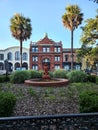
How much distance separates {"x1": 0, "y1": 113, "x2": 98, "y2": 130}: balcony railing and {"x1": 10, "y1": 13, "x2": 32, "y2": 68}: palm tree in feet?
137

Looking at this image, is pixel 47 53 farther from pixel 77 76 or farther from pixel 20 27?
pixel 77 76

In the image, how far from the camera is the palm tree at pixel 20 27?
46.0 meters

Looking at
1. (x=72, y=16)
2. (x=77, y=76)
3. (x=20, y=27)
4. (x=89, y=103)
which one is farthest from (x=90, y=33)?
(x=89, y=103)

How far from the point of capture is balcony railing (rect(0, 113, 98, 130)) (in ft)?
16.2

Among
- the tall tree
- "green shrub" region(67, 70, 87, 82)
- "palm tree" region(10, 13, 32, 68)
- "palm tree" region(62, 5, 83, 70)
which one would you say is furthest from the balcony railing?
"palm tree" region(10, 13, 32, 68)

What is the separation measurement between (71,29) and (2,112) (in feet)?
125

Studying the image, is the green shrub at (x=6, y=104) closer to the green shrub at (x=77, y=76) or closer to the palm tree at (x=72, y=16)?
the green shrub at (x=77, y=76)

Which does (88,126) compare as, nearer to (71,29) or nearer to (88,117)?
(88,117)

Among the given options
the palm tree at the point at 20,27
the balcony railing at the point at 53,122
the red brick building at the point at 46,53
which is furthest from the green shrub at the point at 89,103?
the red brick building at the point at 46,53

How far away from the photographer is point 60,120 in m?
5.13

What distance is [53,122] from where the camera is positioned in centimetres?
511

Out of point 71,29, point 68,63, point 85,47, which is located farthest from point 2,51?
point 85,47

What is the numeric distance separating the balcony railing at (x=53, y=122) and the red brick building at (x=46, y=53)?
210 ft

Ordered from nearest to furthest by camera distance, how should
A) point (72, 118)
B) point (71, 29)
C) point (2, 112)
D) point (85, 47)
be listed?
point (72, 118) → point (2, 112) → point (85, 47) → point (71, 29)
